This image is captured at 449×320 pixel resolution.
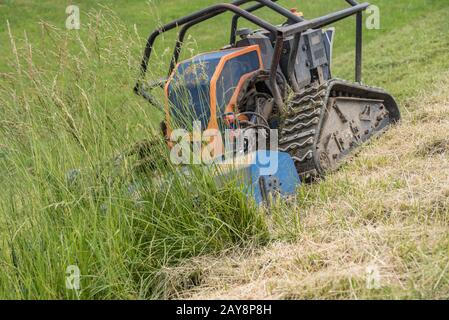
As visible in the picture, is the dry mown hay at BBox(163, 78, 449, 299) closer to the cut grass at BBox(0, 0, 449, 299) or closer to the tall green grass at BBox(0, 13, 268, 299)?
the cut grass at BBox(0, 0, 449, 299)

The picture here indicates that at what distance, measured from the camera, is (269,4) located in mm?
4801

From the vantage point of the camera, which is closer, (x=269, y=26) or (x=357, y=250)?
(x=357, y=250)

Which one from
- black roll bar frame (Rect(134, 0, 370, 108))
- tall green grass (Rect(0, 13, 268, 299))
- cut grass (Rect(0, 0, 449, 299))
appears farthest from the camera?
black roll bar frame (Rect(134, 0, 370, 108))

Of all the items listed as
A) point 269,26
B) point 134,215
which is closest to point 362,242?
point 134,215

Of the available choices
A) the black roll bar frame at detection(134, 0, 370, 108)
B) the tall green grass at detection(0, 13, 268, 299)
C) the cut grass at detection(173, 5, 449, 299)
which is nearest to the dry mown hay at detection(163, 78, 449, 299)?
the cut grass at detection(173, 5, 449, 299)

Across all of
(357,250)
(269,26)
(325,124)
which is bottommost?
(357,250)

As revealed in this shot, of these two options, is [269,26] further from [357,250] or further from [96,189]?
[357,250]

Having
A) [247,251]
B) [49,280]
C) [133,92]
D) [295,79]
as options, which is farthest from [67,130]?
[295,79]

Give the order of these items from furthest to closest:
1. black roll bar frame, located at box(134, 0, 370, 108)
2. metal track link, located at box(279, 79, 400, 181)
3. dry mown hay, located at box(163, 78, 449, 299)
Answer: metal track link, located at box(279, 79, 400, 181)
black roll bar frame, located at box(134, 0, 370, 108)
dry mown hay, located at box(163, 78, 449, 299)

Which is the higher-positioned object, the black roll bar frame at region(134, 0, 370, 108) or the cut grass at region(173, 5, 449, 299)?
the black roll bar frame at region(134, 0, 370, 108)

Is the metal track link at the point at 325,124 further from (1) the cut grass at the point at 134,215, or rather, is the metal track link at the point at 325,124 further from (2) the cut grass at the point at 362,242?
(1) the cut grass at the point at 134,215

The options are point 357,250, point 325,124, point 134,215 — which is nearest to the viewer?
point 357,250

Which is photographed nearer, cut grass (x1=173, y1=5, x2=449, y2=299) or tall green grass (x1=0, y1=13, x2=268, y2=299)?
cut grass (x1=173, y1=5, x2=449, y2=299)

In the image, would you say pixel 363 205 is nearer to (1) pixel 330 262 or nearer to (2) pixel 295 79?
(1) pixel 330 262
